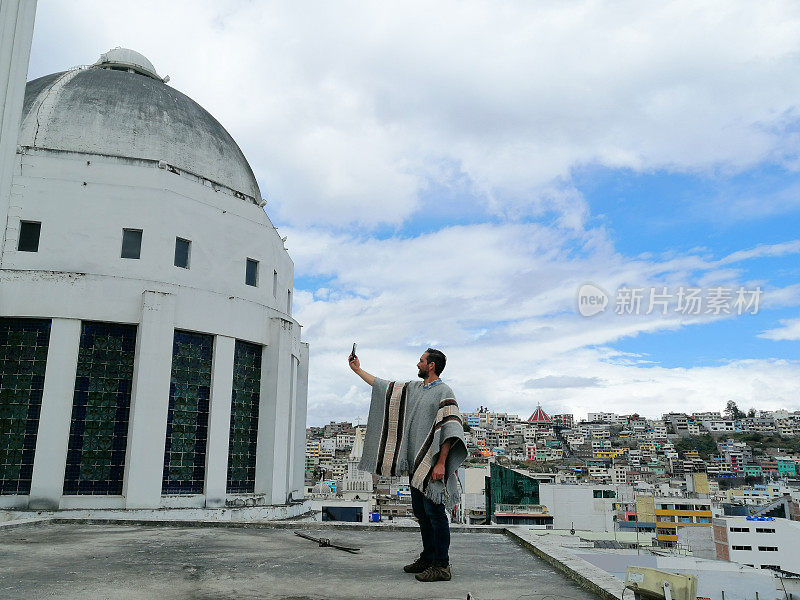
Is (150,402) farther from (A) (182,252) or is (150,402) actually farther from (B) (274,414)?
(A) (182,252)

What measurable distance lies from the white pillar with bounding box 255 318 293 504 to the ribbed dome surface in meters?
6.40

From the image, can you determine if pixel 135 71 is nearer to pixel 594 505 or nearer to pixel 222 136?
pixel 222 136

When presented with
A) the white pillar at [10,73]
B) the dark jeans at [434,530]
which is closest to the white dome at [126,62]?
the white pillar at [10,73]

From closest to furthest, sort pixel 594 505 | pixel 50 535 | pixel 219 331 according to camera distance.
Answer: pixel 50 535 → pixel 219 331 → pixel 594 505

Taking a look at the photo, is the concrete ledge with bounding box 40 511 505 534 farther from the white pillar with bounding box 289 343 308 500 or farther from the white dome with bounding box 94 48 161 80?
the white dome with bounding box 94 48 161 80

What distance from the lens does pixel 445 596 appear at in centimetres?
463

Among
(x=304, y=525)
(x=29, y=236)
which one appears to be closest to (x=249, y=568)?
(x=304, y=525)

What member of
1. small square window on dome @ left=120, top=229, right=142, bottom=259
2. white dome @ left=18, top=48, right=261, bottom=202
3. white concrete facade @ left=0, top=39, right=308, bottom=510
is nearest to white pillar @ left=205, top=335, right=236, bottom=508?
white concrete facade @ left=0, top=39, right=308, bottom=510

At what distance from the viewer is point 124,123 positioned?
22328mm

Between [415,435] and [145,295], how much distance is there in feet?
50.4

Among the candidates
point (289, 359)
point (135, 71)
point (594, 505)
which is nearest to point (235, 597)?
point (289, 359)

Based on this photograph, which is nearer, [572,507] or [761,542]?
[761,542]

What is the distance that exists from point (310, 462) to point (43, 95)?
183650mm

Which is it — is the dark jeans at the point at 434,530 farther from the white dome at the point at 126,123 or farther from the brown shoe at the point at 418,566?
the white dome at the point at 126,123
